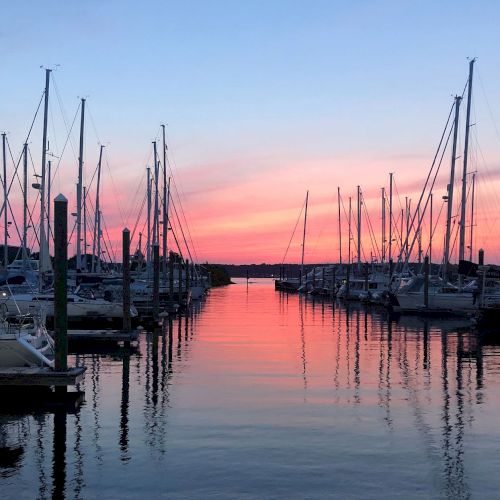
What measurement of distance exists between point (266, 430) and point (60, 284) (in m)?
6.19

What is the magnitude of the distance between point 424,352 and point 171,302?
2724 centimetres

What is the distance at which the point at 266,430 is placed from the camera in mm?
15672

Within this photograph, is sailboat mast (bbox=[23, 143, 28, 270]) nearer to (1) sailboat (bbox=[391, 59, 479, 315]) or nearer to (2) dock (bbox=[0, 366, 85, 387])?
(1) sailboat (bbox=[391, 59, 479, 315])

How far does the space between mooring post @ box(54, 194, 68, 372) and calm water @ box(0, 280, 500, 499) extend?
4.95ft

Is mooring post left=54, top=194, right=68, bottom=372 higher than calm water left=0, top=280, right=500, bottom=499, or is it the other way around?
mooring post left=54, top=194, right=68, bottom=372

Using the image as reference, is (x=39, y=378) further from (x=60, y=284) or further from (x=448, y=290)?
(x=448, y=290)

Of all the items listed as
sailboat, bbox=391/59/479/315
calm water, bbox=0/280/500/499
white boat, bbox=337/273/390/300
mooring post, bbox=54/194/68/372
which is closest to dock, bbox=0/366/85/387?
mooring post, bbox=54/194/68/372

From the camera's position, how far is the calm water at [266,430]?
11.9 metres

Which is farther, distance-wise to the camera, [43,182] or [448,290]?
[448,290]

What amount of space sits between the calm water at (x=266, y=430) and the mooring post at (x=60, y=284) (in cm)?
151

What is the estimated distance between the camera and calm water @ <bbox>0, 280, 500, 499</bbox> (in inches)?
468

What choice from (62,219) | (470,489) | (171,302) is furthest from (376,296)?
(470,489)

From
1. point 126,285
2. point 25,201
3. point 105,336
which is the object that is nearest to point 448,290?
point 126,285

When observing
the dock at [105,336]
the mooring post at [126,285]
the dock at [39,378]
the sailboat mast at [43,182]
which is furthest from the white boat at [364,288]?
the dock at [39,378]
